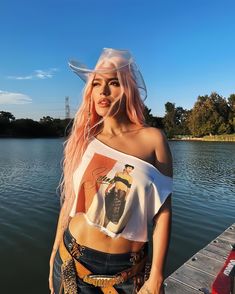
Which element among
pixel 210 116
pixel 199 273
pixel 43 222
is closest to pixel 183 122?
pixel 210 116

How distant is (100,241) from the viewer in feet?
6.41

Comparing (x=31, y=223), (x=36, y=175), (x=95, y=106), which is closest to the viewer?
(x=95, y=106)

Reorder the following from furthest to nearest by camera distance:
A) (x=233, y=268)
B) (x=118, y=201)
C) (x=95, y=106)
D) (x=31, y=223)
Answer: (x=31, y=223) < (x=233, y=268) < (x=95, y=106) < (x=118, y=201)

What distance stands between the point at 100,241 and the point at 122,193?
1.15 ft

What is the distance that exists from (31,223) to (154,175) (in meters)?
9.56

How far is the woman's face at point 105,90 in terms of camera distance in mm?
2064

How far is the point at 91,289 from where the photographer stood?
196 cm

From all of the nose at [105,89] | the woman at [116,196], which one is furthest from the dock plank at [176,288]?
the nose at [105,89]

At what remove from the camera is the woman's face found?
6.77 ft

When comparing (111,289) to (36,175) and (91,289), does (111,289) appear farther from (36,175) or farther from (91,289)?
(36,175)

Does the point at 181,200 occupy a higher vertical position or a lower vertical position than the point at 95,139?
lower

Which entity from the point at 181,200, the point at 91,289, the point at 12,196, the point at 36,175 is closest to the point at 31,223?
the point at 12,196

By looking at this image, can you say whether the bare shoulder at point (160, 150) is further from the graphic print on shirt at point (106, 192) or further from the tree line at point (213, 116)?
the tree line at point (213, 116)

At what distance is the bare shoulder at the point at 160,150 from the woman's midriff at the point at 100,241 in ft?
1.66
